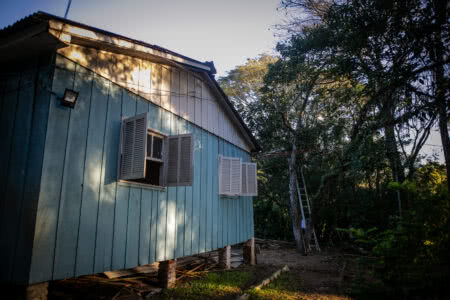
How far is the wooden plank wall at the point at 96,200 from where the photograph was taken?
12.4ft

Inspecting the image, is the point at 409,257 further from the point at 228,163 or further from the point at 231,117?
the point at 231,117

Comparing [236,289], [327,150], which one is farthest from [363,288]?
[327,150]

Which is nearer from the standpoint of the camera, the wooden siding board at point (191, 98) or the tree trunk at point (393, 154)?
the wooden siding board at point (191, 98)

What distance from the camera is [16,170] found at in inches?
157

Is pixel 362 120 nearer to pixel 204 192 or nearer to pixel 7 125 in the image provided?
pixel 204 192

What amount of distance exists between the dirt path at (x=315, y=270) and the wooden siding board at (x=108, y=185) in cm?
411

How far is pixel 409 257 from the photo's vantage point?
2.66 meters

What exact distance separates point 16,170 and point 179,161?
2563 millimetres

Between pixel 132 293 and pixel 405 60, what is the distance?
7704 mm

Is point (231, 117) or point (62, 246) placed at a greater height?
point (231, 117)

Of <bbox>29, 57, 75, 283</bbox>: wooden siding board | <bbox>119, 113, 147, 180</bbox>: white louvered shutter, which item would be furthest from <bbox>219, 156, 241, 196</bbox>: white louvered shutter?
<bbox>29, 57, 75, 283</bbox>: wooden siding board

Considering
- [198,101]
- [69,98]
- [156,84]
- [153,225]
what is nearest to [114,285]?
[153,225]

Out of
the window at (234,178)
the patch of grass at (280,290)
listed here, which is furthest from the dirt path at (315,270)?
the window at (234,178)

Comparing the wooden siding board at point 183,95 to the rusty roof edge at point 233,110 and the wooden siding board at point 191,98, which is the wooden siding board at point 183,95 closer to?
the wooden siding board at point 191,98
